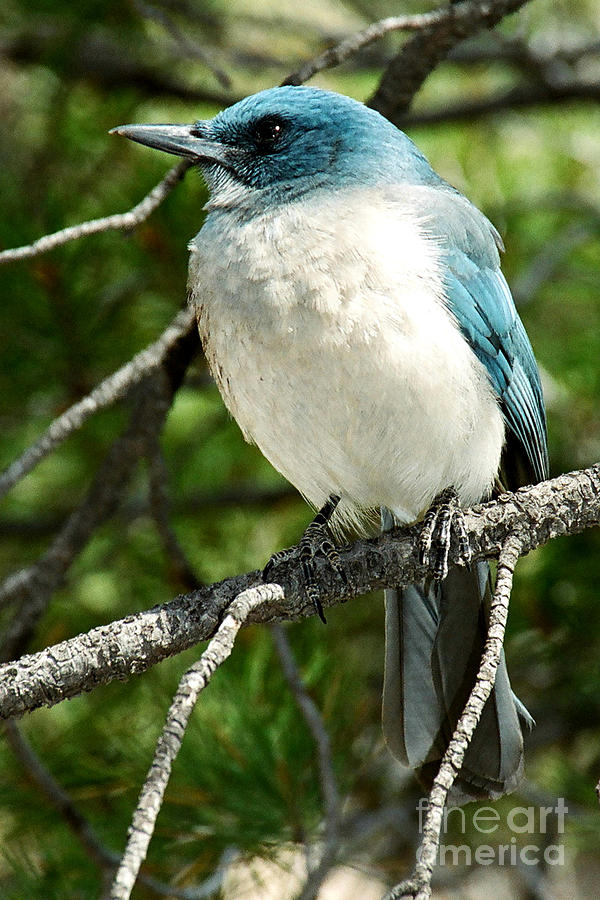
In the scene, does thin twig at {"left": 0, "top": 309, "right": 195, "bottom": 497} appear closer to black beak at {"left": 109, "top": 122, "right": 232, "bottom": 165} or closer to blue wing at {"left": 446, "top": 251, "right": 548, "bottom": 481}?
black beak at {"left": 109, "top": 122, "right": 232, "bottom": 165}

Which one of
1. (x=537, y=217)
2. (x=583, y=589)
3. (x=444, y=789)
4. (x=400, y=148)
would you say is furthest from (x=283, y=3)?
(x=444, y=789)

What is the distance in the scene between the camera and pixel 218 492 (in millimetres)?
4098

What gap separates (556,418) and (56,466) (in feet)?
6.68

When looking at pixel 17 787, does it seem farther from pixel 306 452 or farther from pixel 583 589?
pixel 583 589

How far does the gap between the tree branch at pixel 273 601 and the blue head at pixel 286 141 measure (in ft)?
3.44

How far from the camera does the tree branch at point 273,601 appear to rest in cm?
193

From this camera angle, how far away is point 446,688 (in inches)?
114

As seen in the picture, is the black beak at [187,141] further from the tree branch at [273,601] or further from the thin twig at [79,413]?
the tree branch at [273,601]

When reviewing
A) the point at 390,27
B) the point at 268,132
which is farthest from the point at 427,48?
the point at 268,132

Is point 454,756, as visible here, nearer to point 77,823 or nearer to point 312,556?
point 312,556

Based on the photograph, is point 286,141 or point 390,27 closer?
point 390,27

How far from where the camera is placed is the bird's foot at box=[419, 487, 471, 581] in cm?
234

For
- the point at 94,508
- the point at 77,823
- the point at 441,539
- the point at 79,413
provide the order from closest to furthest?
1. the point at 441,539
2. the point at 79,413
3. the point at 77,823
4. the point at 94,508

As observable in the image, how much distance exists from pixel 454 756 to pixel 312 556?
0.97m
